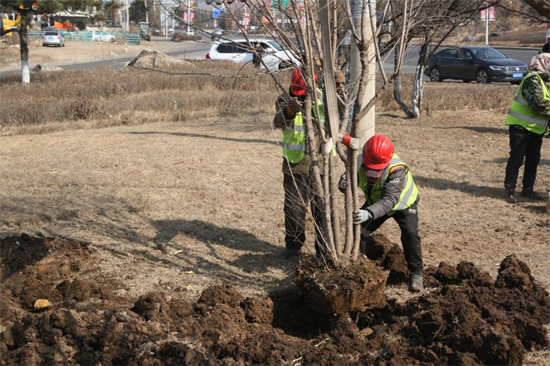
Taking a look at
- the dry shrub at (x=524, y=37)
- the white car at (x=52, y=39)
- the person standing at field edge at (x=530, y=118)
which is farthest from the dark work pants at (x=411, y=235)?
the white car at (x=52, y=39)

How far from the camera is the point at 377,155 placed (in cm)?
511

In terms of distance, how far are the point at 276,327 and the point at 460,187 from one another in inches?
188

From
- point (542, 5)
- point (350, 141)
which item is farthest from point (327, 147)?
point (542, 5)

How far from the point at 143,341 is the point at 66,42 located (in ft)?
201

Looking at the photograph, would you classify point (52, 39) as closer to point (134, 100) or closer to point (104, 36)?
point (104, 36)

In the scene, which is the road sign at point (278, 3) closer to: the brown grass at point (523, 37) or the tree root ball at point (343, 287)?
the tree root ball at point (343, 287)

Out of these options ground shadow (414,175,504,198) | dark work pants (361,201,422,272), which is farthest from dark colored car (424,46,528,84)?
dark work pants (361,201,422,272)

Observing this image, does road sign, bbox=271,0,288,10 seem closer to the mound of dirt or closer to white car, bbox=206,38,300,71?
white car, bbox=206,38,300,71

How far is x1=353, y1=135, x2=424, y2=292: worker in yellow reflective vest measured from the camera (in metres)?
5.11

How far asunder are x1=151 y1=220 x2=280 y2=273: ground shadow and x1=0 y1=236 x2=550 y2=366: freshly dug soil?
92 cm

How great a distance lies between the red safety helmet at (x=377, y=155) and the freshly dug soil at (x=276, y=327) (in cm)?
100

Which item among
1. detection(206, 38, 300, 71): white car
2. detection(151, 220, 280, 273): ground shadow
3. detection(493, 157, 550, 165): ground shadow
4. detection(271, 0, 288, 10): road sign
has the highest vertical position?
detection(271, 0, 288, 10): road sign

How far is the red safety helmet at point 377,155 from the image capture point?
5098 millimetres

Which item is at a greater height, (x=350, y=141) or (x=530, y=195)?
(x=350, y=141)
